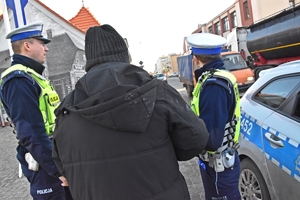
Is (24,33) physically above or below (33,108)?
above

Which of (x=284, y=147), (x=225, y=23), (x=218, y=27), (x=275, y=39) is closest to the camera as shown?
(x=284, y=147)

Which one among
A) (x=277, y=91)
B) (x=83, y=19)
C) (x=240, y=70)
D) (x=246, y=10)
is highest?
(x=246, y=10)

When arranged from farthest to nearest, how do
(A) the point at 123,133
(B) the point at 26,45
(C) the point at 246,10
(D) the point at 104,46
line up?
(C) the point at 246,10 → (B) the point at 26,45 → (D) the point at 104,46 → (A) the point at 123,133

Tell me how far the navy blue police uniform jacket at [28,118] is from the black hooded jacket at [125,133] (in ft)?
2.77

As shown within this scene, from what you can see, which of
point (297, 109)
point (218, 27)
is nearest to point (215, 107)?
point (297, 109)

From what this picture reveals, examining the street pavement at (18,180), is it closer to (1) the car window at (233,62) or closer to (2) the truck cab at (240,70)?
(2) the truck cab at (240,70)

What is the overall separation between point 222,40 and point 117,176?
1751 mm

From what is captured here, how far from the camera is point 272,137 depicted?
8.90ft

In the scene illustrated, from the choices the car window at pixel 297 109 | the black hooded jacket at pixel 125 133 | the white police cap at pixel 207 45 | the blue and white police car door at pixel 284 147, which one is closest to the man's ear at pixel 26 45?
the black hooded jacket at pixel 125 133

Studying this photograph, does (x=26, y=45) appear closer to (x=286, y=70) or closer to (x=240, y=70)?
(x=286, y=70)

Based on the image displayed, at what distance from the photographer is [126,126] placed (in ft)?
4.41

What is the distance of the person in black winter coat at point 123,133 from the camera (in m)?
1.34

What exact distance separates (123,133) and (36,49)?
70.4 inches

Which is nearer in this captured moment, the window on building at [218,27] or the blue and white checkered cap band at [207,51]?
the blue and white checkered cap band at [207,51]
